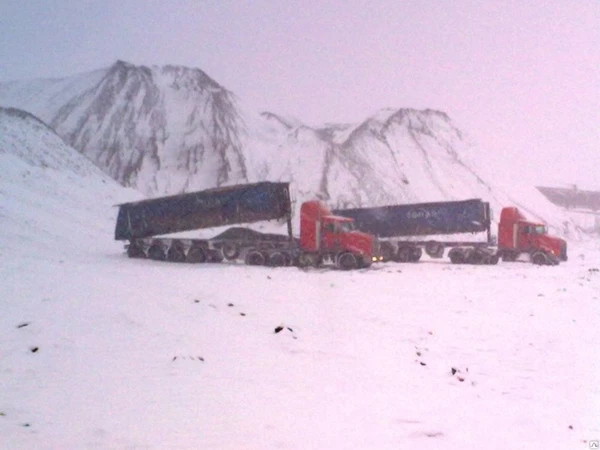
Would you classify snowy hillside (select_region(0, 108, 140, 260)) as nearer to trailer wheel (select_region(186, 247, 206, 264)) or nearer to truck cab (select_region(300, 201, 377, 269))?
trailer wheel (select_region(186, 247, 206, 264))

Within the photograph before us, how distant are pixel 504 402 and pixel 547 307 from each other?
23.5 feet

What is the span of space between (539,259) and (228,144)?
23151mm

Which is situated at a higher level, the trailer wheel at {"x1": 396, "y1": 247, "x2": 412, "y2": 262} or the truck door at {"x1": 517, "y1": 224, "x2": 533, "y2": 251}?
the truck door at {"x1": 517, "y1": 224, "x2": 533, "y2": 251}

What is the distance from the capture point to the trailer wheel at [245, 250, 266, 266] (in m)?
21.2

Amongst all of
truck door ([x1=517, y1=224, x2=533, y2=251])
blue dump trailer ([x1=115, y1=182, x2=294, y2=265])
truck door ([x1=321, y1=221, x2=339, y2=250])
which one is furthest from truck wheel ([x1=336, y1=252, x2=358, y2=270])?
truck door ([x1=517, y1=224, x2=533, y2=251])

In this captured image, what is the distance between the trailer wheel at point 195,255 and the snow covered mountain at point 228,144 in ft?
32.9

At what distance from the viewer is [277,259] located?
21.2 meters

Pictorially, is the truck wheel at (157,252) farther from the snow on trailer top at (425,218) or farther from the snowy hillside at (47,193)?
the snow on trailer top at (425,218)

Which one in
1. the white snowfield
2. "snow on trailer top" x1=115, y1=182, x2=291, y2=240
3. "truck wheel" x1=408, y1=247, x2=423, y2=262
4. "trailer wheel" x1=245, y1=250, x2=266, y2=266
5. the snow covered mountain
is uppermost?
the snow covered mountain

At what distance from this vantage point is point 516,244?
26.8m

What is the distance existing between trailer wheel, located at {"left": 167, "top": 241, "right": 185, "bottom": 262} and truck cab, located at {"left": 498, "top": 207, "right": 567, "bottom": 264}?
17.0 m

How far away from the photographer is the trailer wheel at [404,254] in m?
27.1

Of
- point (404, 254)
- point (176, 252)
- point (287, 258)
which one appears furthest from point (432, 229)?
point (176, 252)

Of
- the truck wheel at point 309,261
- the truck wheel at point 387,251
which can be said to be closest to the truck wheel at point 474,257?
the truck wheel at point 387,251
